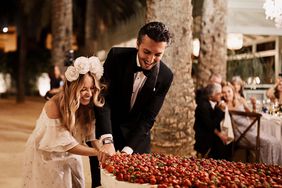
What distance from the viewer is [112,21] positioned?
24.3 m

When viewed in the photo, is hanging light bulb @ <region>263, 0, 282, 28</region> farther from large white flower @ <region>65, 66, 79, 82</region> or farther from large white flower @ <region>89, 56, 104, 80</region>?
large white flower @ <region>65, 66, 79, 82</region>

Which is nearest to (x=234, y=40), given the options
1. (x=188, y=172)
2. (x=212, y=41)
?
(x=212, y=41)

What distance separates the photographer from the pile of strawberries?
2.62 meters

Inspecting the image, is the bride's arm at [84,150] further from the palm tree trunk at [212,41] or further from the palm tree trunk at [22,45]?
the palm tree trunk at [22,45]

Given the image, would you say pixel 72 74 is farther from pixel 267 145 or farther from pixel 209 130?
pixel 267 145

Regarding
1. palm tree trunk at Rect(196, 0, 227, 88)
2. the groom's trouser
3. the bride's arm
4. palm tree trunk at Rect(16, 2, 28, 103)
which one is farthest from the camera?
palm tree trunk at Rect(16, 2, 28, 103)

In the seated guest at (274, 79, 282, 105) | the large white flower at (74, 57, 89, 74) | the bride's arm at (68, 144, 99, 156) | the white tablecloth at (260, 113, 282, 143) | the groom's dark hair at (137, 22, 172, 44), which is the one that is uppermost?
the groom's dark hair at (137, 22, 172, 44)

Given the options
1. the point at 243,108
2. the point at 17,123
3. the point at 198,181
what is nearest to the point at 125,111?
the point at 198,181

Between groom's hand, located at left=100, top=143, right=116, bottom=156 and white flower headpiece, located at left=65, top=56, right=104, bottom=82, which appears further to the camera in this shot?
white flower headpiece, located at left=65, top=56, right=104, bottom=82

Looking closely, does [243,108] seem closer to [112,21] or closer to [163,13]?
[163,13]

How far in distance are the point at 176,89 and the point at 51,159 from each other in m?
3.44

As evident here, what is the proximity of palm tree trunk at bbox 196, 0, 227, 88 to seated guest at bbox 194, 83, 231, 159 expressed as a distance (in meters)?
2.55

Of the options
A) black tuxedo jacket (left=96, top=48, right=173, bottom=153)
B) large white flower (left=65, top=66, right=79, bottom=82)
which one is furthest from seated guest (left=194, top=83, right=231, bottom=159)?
large white flower (left=65, top=66, right=79, bottom=82)

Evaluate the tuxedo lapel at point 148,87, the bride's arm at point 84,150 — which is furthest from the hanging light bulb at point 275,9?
the bride's arm at point 84,150
